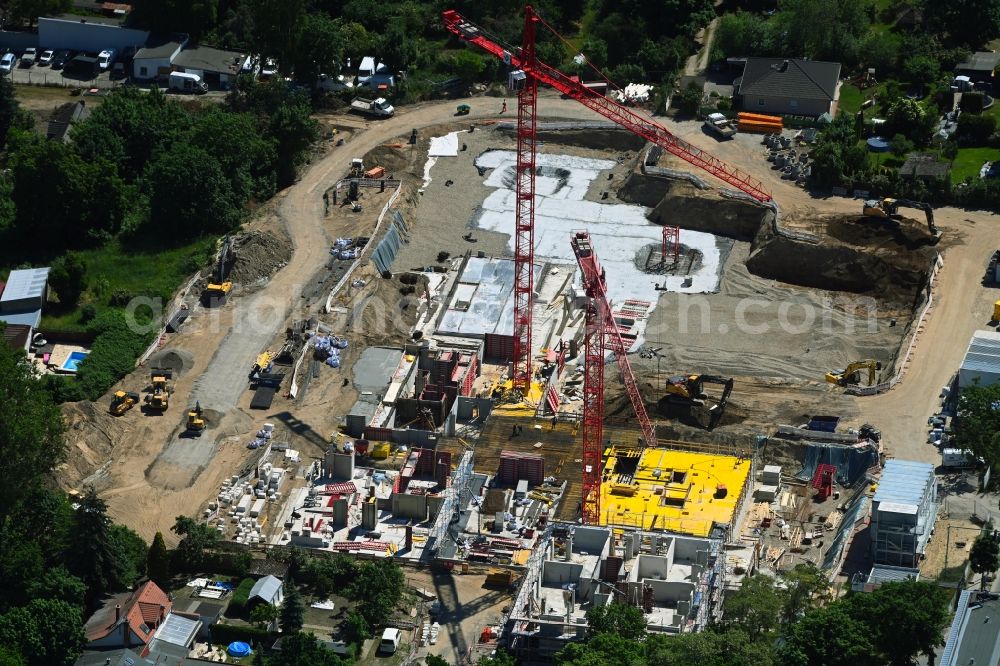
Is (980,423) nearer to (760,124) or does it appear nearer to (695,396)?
(695,396)

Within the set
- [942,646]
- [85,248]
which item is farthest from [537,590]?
[85,248]

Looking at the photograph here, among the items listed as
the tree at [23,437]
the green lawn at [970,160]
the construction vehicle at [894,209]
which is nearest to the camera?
the tree at [23,437]

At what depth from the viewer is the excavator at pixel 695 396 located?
456 feet

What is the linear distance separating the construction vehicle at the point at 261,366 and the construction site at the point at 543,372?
275mm

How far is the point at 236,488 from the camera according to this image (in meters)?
132

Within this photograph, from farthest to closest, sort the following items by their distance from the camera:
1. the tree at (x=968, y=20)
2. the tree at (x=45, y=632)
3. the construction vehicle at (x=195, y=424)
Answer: the tree at (x=968, y=20)
the construction vehicle at (x=195, y=424)
the tree at (x=45, y=632)

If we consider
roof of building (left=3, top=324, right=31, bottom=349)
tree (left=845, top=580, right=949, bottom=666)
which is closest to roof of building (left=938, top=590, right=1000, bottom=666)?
tree (left=845, top=580, right=949, bottom=666)

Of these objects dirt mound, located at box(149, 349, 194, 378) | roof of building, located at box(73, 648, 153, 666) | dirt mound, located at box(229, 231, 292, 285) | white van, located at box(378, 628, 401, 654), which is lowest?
roof of building, located at box(73, 648, 153, 666)

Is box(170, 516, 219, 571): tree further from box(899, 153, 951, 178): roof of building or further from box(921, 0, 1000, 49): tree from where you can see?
box(921, 0, 1000, 49): tree

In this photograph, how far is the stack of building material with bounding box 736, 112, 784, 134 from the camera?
17325 cm

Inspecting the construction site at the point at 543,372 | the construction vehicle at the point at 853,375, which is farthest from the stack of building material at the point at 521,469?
the construction vehicle at the point at 853,375

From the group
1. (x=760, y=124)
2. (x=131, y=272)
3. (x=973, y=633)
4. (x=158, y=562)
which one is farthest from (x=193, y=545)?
(x=760, y=124)

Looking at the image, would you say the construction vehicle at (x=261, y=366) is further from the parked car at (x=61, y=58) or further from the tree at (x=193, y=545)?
the parked car at (x=61, y=58)

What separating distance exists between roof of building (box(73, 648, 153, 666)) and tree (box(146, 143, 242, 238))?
4772 cm
